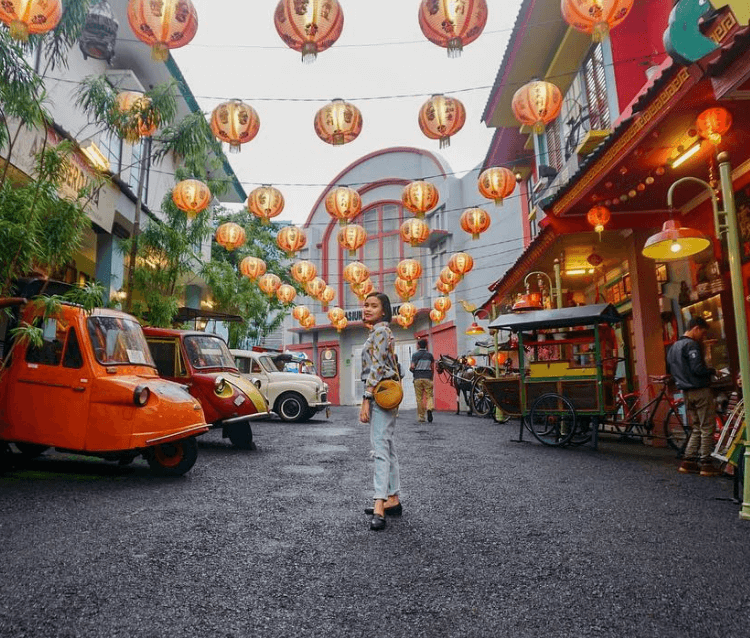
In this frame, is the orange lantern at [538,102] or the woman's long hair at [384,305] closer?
the woman's long hair at [384,305]

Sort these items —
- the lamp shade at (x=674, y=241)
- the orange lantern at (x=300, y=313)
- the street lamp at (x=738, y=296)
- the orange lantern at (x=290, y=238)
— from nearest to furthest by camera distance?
1. the street lamp at (x=738, y=296)
2. the lamp shade at (x=674, y=241)
3. the orange lantern at (x=290, y=238)
4. the orange lantern at (x=300, y=313)

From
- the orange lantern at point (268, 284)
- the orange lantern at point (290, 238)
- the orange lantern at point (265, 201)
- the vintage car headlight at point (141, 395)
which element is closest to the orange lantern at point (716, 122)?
the vintage car headlight at point (141, 395)

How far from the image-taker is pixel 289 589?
281cm

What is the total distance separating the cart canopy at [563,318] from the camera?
28.0 ft

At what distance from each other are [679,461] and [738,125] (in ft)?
14.0

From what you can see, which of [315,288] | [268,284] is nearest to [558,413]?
[268,284]

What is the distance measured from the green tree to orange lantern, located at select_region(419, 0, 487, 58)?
1215cm

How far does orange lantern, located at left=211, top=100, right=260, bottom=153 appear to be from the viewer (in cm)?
812

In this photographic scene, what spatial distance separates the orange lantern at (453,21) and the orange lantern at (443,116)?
209cm

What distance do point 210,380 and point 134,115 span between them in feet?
16.0

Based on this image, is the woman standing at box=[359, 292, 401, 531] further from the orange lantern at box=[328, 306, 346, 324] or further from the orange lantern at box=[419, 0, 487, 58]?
the orange lantern at box=[328, 306, 346, 324]

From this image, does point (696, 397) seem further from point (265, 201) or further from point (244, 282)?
point (244, 282)

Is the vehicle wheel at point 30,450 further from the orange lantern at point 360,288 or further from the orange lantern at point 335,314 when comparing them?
the orange lantern at point 335,314

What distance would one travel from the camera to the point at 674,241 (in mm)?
5320
